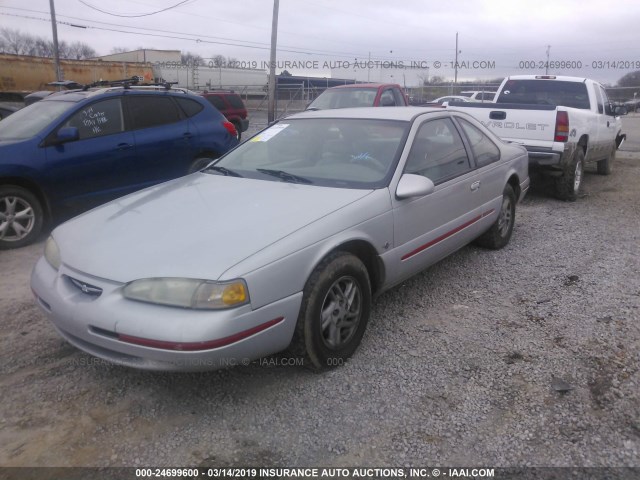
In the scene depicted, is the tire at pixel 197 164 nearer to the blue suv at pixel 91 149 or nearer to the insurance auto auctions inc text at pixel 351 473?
the blue suv at pixel 91 149

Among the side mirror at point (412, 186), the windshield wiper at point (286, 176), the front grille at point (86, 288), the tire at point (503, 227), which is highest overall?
the windshield wiper at point (286, 176)

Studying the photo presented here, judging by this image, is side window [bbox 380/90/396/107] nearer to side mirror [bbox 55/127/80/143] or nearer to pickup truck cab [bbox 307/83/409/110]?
pickup truck cab [bbox 307/83/409/110]

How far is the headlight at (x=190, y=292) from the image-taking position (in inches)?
101

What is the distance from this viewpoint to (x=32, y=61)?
28141 mm

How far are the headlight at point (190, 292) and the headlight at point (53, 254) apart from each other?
0.76m

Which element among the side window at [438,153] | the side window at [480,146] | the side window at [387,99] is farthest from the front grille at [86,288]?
the side window at [387,99]

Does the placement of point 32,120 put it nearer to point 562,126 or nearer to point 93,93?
point 93,93

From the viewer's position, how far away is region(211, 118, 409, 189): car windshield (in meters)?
3.72

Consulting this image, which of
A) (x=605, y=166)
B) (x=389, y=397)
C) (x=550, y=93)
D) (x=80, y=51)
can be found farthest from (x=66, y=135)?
(x=80, y=51)

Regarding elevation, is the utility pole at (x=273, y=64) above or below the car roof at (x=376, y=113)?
above

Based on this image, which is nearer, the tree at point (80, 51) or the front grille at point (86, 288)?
the front grille at point (86, 288)

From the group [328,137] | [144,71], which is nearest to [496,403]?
[328,137]

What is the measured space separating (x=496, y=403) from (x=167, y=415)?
175 centimetres

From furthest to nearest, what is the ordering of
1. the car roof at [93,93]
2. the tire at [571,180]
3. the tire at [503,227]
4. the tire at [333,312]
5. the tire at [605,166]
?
the tire at [605,166], the tire at [571,180], the car roof at [93,93], the tire at [503,227], the tire at [333,312]
